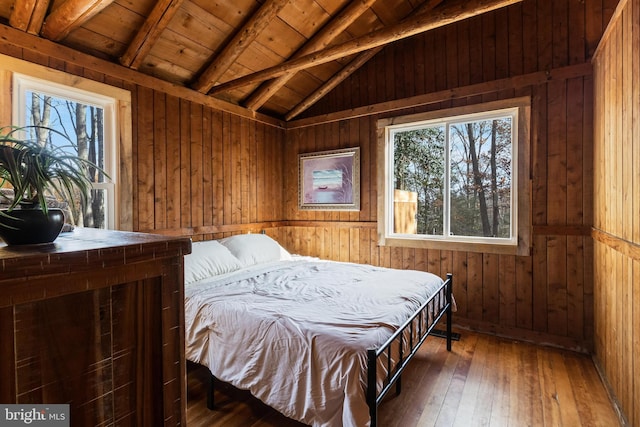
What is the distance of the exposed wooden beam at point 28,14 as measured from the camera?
86.4 inches

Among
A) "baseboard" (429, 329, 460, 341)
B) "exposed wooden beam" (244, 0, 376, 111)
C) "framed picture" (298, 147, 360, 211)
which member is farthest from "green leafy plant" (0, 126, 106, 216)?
"framed picture" (298, 147, 360, 211)

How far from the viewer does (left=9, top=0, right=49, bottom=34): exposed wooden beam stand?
2.19 metres

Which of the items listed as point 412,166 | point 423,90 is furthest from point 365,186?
point 423,90

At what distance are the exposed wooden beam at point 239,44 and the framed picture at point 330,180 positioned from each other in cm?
162

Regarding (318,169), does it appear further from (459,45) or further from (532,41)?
(532,41)

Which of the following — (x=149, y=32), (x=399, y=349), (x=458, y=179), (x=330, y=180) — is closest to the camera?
(x=399, y=349)

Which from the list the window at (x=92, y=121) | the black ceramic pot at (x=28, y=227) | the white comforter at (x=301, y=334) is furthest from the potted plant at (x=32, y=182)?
the window at (x=92, y=121)

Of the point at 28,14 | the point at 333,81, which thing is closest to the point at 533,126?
the point at 333,81

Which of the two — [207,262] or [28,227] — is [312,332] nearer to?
[28,227]

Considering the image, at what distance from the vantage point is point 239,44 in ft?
10.1

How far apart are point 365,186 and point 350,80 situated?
1.43 metres

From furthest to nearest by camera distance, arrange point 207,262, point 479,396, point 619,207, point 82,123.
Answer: point 207,262 < point 82,123 < point 479,396 < point 619,207

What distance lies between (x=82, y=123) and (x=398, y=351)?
10.1 ft

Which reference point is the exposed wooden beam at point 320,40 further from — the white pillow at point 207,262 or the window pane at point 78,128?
the white pillow at point 207,262
